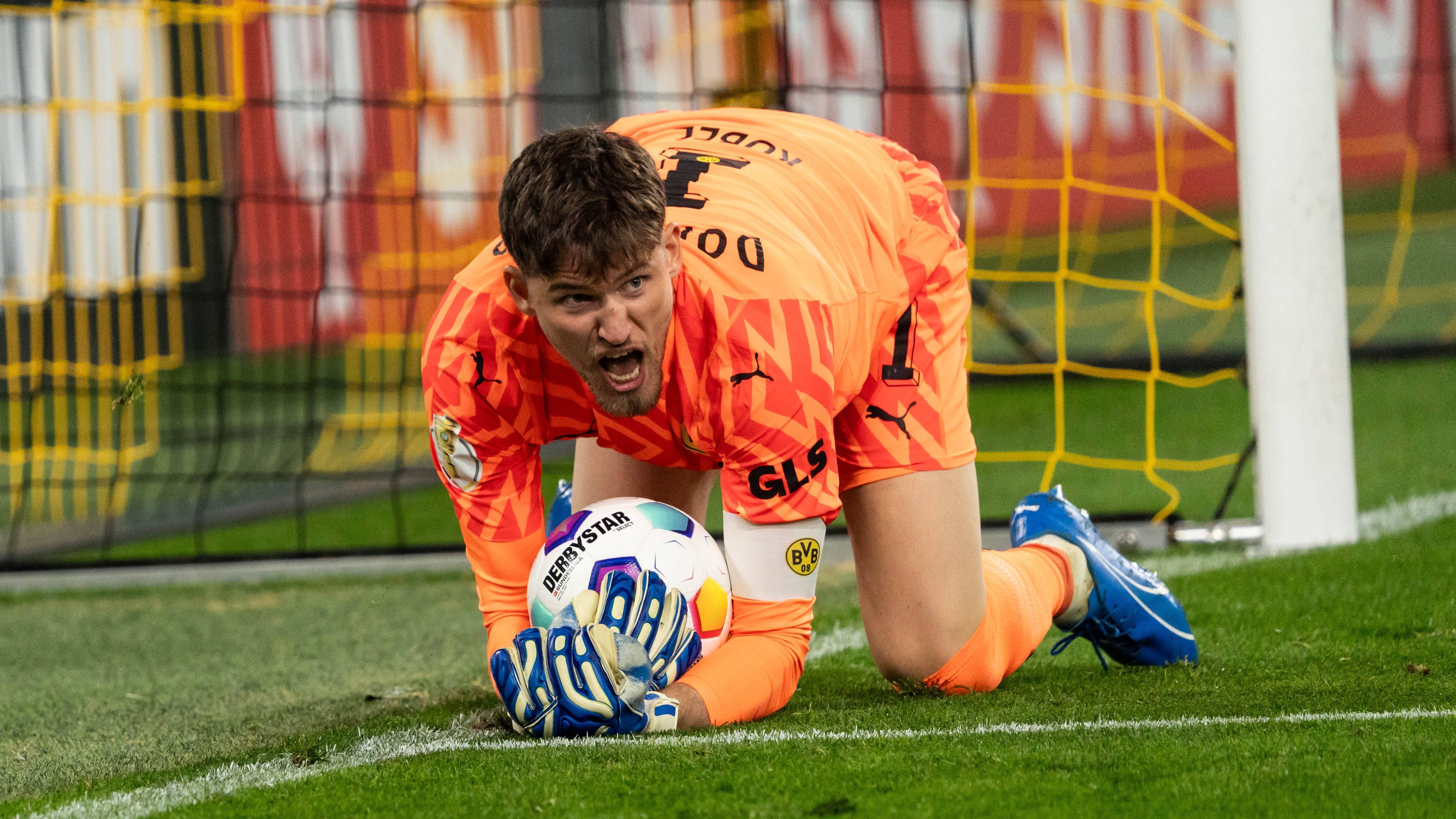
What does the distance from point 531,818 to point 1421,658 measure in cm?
183

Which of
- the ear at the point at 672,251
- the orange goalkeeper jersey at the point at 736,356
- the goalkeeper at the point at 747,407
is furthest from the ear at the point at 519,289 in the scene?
the ear at the point at 672,251

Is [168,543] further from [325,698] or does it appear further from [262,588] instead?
[325,698]

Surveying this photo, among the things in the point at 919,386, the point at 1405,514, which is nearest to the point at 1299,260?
the point at 1405,514

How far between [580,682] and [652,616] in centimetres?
16

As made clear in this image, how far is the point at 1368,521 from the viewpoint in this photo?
14.9ft

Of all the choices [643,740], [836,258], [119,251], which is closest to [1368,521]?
[836,258]

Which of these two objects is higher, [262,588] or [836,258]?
[836,258]

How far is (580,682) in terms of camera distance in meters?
2.41

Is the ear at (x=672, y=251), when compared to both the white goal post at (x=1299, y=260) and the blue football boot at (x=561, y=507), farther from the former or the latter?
the white goal post at (x=1299, y=260)

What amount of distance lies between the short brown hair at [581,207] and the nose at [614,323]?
0.06 m

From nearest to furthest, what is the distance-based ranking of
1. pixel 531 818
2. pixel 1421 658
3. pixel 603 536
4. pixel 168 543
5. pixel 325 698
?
pixel 531 818 < pixel 603 536 < pixel 1421 658 < pixel 325 698 < pixel 168 543

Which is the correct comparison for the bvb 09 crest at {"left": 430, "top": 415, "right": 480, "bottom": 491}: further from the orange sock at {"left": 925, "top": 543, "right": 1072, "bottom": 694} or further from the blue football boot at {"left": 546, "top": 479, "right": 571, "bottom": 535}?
the orange sock at {"left": 925, "top": 543, "right": 1072, "bottom": 694}

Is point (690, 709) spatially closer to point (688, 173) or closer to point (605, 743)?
point (605, 743)

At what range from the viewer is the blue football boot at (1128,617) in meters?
→ 3.06
